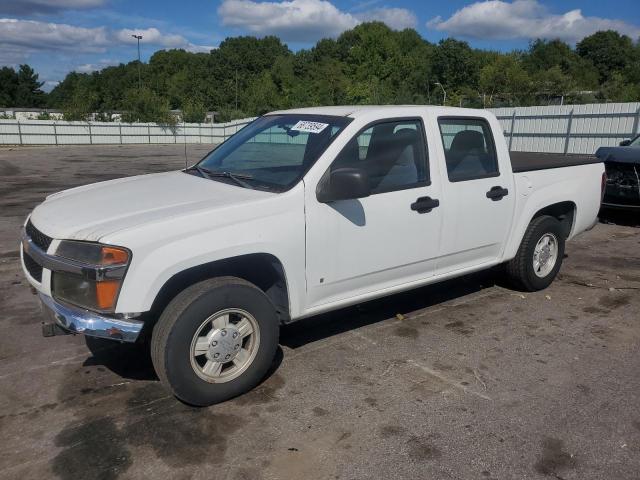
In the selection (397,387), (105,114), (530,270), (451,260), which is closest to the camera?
(397,387)

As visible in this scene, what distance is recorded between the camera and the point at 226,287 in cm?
337

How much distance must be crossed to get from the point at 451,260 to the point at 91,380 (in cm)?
295

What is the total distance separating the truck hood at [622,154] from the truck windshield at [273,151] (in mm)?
7208

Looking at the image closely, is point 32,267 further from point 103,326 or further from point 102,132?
point 102,132

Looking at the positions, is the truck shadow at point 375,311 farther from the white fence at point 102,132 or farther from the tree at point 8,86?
the tree at point 8,86

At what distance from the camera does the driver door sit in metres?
3.80

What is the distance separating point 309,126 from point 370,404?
81.3 inches

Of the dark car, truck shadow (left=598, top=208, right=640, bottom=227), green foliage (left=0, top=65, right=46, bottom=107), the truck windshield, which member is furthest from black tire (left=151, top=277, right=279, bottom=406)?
green foliage (left=0, top=65, right=46, bottom=107)

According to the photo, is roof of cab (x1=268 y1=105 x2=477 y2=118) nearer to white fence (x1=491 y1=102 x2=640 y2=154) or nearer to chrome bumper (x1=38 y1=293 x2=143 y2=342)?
chrome bumper (x1=38 y1=293 x2=143 y2=342)

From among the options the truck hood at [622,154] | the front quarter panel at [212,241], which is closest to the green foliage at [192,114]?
the truck hood at [622,154]

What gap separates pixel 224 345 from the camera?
3.46m

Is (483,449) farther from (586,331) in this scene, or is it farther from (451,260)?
(586,331)

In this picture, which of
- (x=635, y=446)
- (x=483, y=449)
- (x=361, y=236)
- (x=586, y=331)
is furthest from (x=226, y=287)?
(x=586, y=331)

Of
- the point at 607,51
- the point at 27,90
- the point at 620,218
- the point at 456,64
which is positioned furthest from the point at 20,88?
the point at 620,218
